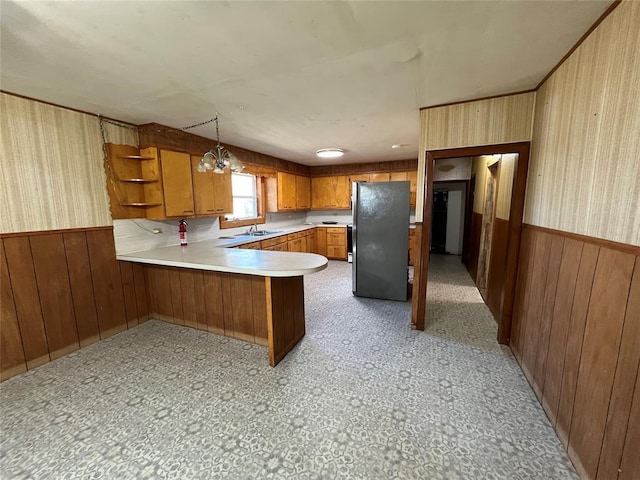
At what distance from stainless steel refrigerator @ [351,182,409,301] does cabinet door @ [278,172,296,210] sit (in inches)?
79.4

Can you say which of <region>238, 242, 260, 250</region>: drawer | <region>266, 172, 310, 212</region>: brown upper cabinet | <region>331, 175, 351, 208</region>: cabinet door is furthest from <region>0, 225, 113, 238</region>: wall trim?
<region>331, 175, 351, 208</region>: cabinet door

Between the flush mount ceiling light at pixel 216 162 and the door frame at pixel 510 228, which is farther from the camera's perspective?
the flush mount ceiling light at pixel 216 162

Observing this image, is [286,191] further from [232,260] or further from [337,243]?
[232,260]

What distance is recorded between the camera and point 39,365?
7.84 feet

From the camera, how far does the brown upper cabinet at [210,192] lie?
3.47 metres

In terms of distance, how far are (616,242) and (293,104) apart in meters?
2.46

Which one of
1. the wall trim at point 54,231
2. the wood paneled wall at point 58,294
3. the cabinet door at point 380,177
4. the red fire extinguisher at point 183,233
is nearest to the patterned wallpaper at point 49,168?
the wall trim at point 54,231

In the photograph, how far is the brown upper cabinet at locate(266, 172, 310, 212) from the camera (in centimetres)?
534

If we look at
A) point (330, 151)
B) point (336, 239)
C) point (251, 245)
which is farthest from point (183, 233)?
point (336, 239)

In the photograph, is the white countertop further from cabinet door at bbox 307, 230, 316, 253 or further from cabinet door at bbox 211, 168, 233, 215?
cabinet door at bbox 307, 230, 316, 253

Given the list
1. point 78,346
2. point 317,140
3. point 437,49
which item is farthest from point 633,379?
point 78,346

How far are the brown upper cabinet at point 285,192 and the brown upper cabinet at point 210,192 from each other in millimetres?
1421

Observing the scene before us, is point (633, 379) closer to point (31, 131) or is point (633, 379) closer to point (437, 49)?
point (437, 49)

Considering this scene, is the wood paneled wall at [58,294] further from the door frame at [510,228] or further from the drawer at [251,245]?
the door frame at [510,228]
